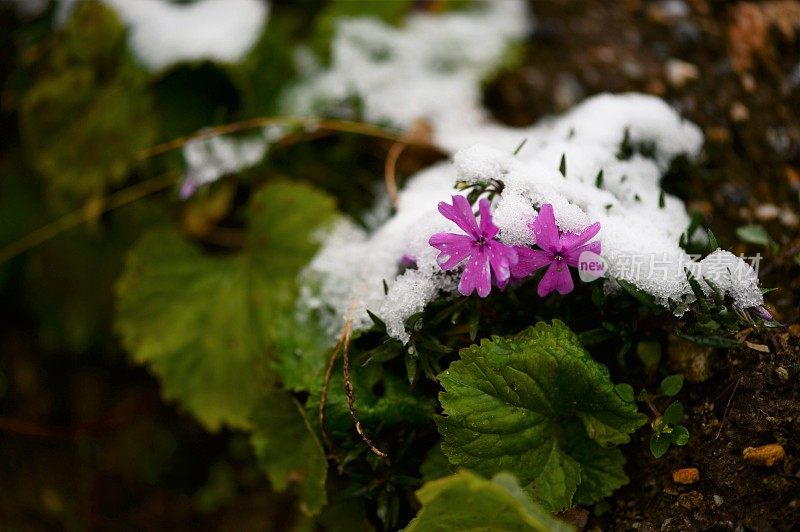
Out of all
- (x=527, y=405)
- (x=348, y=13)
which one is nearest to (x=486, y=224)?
(x=527, y=405)

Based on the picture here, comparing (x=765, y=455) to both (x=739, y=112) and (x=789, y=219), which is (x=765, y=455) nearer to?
(x=789, y=219)

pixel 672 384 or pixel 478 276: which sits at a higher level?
pixel 478 276

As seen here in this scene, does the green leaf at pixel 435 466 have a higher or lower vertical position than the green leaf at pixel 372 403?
lower

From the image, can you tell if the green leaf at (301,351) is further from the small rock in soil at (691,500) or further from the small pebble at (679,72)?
the small pebble at (679,72)

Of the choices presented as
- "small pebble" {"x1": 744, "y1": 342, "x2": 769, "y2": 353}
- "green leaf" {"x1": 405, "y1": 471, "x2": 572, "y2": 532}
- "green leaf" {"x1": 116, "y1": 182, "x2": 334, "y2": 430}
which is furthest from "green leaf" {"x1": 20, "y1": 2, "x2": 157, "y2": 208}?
"small pebble" {"x1": 744, "y1": 342, "x2": 769, "y2": 353}

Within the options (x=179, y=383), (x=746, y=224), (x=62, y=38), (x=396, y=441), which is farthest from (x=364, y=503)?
(x=62, y=38)

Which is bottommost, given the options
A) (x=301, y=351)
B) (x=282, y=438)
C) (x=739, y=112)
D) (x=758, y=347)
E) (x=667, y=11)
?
(x=282, y=438)

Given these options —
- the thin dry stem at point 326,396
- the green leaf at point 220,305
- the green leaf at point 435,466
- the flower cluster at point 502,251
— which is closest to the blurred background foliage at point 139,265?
the green leaf at point 220,305

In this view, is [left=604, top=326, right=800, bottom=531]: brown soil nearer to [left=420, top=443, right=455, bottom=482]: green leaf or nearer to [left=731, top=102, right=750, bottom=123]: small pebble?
[left=420, top=443, right=455, bottom=482]: green leaf
